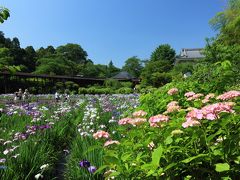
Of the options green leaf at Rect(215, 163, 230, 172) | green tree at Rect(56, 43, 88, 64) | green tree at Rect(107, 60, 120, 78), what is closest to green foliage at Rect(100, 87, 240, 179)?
green leaf at Rect(215, 163, 230, 172)

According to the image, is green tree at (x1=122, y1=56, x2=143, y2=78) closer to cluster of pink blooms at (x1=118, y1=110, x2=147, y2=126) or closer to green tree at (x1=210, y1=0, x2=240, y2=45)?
green tree at (x1=210, y1=0, x2=240, y2=45)

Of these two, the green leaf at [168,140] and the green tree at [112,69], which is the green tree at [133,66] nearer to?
the green tree at [112,69]

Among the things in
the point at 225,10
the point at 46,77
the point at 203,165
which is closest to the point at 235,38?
the point at 225,10

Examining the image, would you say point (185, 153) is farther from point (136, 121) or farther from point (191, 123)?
point (136, 121)

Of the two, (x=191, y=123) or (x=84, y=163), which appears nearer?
(x=191, y=123)

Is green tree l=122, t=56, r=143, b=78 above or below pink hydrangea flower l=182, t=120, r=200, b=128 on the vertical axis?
above

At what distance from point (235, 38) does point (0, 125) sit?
20538mm

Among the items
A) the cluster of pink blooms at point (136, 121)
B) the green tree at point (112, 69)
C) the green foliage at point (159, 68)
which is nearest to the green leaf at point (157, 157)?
the cluster of pink blooms at point (136, 121)

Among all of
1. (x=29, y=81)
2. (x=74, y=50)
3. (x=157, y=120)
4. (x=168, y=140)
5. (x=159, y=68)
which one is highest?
(x=74, y=50)

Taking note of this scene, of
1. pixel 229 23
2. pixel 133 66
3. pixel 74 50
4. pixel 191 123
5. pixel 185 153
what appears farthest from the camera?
pixel 74 50

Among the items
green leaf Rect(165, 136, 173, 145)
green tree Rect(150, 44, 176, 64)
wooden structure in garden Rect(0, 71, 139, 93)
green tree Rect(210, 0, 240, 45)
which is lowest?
green leaf Rect(165, 136, 173, 145)

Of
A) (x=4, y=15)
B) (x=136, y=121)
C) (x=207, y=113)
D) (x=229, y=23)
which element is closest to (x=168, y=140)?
(x=207, y=113)

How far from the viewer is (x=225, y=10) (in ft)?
81.5

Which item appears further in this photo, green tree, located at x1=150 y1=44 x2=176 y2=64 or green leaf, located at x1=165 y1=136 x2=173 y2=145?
green tree, located at x1=150 y1=44 x2=176 y2=64
